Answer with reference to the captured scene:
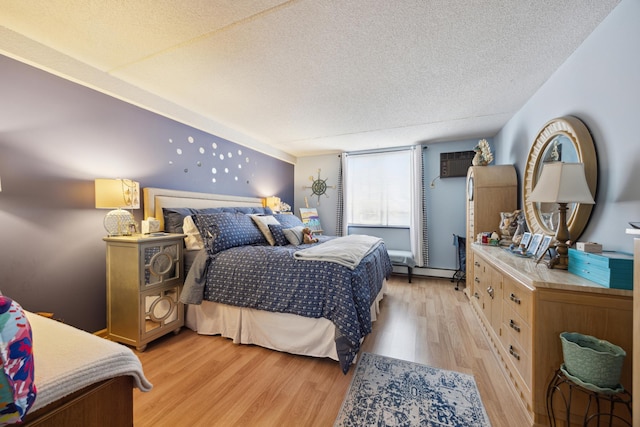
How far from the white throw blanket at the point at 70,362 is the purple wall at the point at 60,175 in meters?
1.37

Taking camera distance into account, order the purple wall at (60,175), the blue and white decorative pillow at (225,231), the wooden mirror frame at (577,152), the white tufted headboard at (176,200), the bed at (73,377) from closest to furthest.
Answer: the bed at (73,377), the wooden mirror frame at (577,152), the purple wall at (60,175), the blue and white decorative pillow at (225,231), the white tufted headboard at (176,200)

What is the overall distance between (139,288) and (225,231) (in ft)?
2.70

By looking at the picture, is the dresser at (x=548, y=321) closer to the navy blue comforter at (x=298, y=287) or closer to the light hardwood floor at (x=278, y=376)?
the light hardwood floor at (x=278, y=376)

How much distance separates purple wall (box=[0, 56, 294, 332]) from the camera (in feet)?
5.64

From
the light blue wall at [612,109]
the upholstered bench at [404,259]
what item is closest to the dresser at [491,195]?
the light blue wall at [612,109]

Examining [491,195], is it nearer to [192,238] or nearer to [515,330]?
[515,330]

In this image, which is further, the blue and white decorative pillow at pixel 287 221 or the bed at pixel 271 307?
the blue and white decorative pillow at pixel 287 221

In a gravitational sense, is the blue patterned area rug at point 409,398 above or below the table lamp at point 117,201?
below

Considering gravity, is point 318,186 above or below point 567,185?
above

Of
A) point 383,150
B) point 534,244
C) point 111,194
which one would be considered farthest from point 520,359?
point 383,150

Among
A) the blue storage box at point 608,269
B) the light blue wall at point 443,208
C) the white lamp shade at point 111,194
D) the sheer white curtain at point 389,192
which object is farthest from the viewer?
the sheer white curtain at point 389,192

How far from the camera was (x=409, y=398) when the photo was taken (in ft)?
5.01

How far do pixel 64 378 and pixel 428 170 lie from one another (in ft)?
15.2

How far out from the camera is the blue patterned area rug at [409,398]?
1367 millimetres
